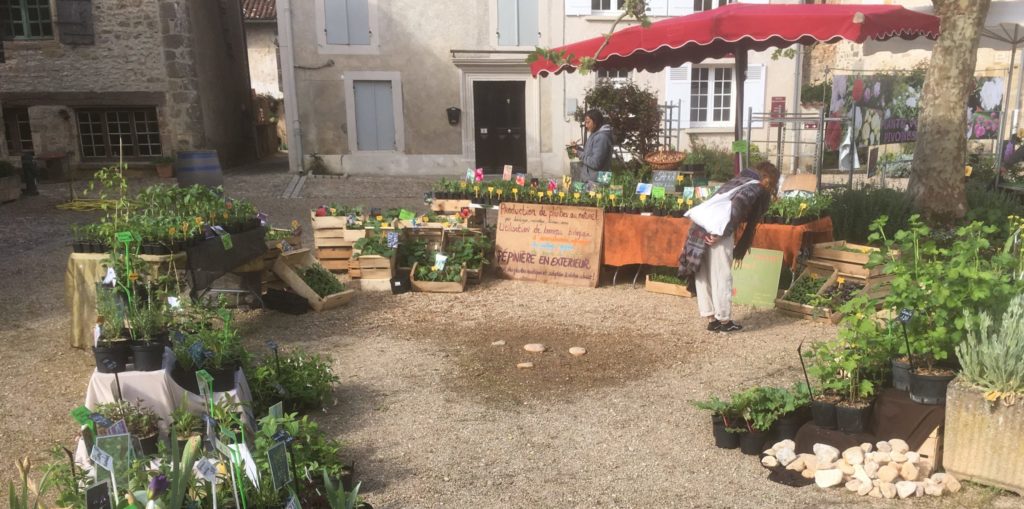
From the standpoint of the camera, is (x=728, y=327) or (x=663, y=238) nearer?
(x=728, y=327)

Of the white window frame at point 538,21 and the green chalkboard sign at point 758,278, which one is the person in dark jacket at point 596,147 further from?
Answer: the white window frame at point 538,21

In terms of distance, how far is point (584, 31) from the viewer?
16375 millimetres

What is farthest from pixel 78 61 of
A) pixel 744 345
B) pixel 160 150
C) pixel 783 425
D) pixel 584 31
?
pixel 783 425

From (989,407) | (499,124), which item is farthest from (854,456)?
(499,124)

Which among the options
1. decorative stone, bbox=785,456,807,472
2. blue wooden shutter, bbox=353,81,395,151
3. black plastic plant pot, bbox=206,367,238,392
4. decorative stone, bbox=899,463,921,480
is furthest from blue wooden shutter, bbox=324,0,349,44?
decorative stone, bbox=899,463,921,480

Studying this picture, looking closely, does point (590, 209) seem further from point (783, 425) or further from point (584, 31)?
point (584, 31)

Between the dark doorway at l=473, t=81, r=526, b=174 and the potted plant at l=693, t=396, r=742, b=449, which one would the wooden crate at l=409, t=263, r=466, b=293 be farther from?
the dark doorway at l=473, t=81, r=526, b=174

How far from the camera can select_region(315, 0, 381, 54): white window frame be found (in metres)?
16.1

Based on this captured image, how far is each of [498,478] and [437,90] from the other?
45.6 ft

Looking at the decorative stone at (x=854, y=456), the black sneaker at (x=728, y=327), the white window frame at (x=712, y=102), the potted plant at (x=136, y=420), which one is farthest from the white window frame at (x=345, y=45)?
the decorative stone at (x=854, y=456)

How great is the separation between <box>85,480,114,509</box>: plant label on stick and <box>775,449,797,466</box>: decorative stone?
A: 9.89 feet

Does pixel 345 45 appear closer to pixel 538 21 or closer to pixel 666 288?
pixel 538 21

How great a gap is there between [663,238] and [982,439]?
4029mm

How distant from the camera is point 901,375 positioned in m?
3.80
